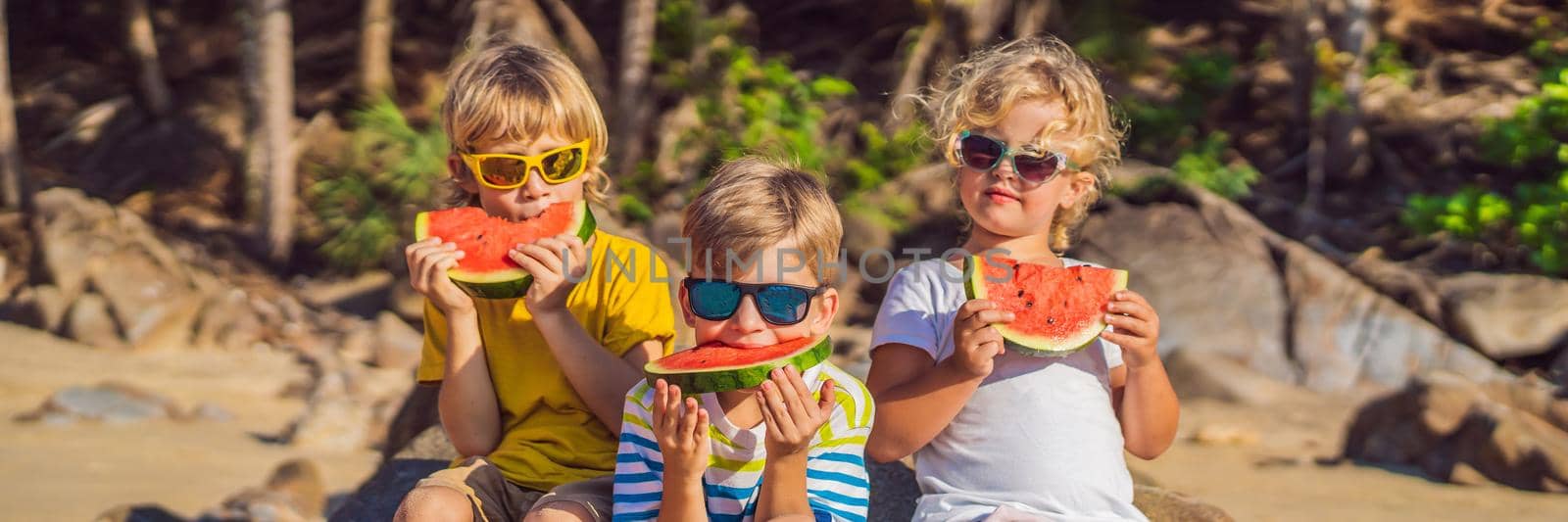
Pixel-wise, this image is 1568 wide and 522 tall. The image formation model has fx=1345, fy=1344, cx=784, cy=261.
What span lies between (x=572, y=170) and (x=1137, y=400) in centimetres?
160

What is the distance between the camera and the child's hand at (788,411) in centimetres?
283

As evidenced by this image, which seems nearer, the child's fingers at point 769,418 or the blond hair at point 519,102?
the child's fingers at point 769,418

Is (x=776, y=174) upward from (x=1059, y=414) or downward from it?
upward

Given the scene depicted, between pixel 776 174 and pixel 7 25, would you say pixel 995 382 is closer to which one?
pixel 776 174

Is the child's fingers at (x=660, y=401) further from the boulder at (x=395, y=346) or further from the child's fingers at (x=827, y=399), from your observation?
the boulder at (x=395, y=346)

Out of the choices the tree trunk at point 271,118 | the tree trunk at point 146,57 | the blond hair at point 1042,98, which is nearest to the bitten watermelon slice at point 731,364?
the blond hair at point 1042,98

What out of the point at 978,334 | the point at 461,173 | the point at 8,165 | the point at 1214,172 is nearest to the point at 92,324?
the point at 8,165

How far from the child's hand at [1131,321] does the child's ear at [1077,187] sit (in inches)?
18.2

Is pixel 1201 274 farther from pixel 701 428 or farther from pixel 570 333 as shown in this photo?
pixel 701 428

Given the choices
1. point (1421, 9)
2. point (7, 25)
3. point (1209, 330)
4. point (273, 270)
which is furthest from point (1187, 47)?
point (7, 25)

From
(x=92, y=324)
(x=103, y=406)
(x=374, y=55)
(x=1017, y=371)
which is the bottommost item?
(x=92, y=324)

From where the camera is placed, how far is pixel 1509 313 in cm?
918

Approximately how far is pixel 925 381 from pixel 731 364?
24.2 inches

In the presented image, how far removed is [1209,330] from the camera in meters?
9.45
